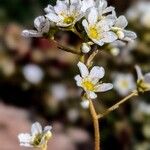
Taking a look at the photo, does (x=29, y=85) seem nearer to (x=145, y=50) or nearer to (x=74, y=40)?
(x=74, y=40)

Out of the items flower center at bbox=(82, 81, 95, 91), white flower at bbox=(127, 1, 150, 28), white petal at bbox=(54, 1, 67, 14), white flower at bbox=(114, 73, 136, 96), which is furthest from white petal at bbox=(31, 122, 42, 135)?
white flower at bbox=(127, 1, 150, 28)

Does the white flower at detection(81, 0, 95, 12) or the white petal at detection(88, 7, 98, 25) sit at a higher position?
the white flower at detection(81, 0, 95, 12)

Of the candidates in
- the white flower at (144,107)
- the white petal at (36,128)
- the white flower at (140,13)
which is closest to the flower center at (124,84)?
the white flower at (144,107)

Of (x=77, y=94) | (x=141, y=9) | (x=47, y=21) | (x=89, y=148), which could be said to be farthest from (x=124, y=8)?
(x=47, y=21)

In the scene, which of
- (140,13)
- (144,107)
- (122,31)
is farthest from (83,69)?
(140,13)

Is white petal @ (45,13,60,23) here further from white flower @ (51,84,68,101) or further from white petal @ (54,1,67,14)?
white flower @ (51,84,68,101)

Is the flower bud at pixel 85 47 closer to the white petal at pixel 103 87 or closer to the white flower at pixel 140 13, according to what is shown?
the white petal at pixel 103 87

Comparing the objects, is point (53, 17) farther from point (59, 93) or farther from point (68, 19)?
point (59, 93)
